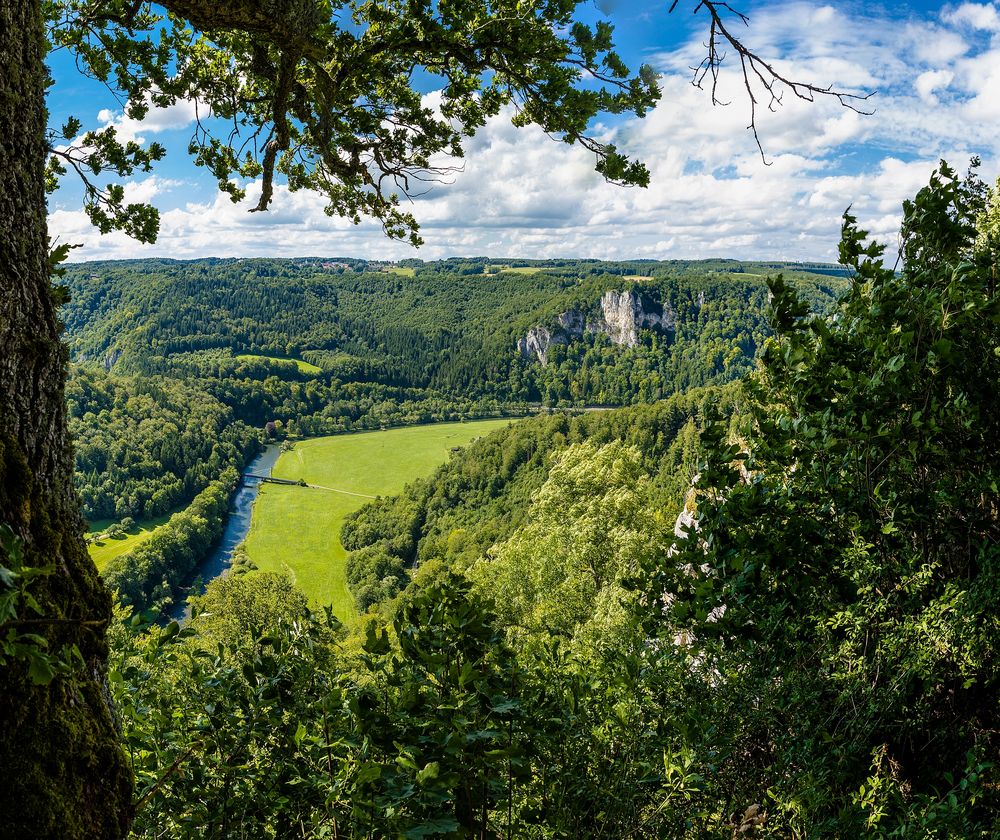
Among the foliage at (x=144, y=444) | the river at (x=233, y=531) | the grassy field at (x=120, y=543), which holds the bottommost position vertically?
the river at (x=233, y=531)

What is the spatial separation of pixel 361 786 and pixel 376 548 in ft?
286

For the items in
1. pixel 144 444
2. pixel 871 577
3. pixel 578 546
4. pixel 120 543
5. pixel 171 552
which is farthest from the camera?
pixel 144 444

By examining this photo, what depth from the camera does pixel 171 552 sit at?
254 ft

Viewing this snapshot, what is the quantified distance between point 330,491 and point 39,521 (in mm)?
117887

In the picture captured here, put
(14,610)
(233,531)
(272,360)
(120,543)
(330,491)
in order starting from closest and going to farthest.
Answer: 1. (14,610)
2. (120,543)
3. (233,531)
4. (330,491)
5. (272,360)

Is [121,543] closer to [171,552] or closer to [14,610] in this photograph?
[171,552]

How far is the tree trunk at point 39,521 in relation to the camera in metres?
1.73

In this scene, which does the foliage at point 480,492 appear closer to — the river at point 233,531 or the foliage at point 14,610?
the river at point 233,531

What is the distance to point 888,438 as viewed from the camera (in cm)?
326

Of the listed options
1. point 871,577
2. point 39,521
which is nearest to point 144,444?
point 39,521

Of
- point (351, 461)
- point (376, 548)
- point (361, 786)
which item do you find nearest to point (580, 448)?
point (361, 786)

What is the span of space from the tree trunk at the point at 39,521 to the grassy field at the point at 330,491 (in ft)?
196

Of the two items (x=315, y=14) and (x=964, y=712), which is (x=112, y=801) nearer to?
(x=964, y=712)

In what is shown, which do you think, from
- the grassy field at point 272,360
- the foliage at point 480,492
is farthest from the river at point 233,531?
the grassy field at point 272,360
